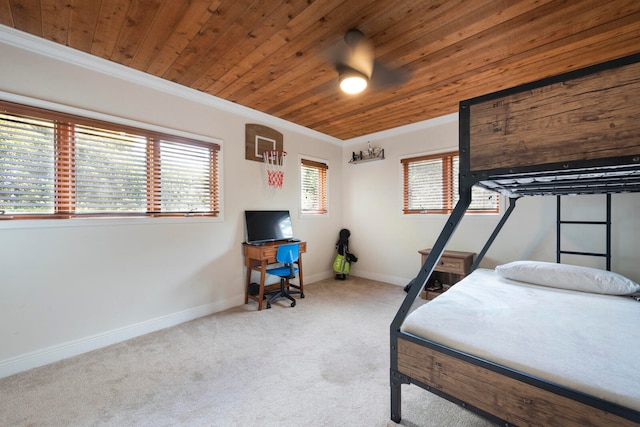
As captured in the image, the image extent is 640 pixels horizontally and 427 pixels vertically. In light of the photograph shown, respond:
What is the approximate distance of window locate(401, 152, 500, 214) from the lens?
11.8ft

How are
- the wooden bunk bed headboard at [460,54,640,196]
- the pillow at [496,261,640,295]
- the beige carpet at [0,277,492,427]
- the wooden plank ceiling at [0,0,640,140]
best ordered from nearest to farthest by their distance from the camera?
1. the wooden bunk bed headboard at [460,54,640,196]
2. the beige carpet at [0,277,492,427]
3. the wooden plank ceiling at [0,0,640,140]
4. the pillow at [496,261,640,295]

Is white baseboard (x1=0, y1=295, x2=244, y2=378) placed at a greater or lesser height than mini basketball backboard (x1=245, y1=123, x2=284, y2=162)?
lesser

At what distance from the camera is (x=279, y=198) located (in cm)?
397

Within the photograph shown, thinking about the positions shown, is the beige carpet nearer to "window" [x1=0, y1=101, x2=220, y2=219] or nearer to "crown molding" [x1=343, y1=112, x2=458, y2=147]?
"window" [x1=0, y1=101, x2=220, y2=219]

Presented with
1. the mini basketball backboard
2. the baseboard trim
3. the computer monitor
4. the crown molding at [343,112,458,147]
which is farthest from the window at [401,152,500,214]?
the mini basketball backboard

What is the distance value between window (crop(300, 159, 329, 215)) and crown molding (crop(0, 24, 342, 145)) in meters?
1.00

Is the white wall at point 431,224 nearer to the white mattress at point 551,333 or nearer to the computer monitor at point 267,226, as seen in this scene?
the white mattress at point 551,333

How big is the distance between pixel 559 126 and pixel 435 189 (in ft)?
9.67

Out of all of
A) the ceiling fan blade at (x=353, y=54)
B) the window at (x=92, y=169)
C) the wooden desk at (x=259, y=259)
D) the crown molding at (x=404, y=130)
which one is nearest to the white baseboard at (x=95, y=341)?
the wooden desk at (x=259, y=259)

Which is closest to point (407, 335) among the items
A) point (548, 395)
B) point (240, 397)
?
point (548, 395)

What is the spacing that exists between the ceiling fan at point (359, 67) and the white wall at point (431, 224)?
1505 mm

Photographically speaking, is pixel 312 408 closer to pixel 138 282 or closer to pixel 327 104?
pixel 138 282

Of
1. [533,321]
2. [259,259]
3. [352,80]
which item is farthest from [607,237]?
[259,259]

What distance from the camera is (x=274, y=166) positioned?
3881 mm
